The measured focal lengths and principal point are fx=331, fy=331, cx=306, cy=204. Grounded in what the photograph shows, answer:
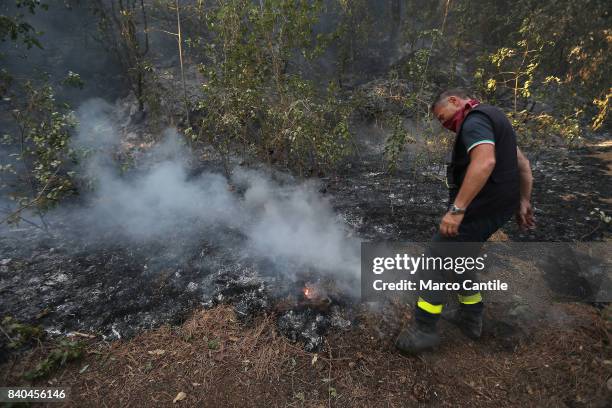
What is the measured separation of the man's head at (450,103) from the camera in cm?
239

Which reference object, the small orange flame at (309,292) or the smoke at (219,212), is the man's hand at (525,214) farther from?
the small orange flame at (309,292)

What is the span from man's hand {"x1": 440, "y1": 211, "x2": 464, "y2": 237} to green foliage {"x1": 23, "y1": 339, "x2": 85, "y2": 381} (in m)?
2.95

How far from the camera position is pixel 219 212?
4.88 m

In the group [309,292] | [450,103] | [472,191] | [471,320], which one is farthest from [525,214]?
[309,292]

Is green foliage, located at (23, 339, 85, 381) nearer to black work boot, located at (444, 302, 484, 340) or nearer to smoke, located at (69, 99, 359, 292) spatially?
smoke, located at (69, 99, 359, 292)

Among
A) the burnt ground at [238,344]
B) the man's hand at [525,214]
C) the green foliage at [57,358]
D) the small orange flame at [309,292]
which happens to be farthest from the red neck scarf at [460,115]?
the green foliage at [57,358]

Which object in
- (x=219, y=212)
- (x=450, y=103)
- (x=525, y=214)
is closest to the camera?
(x=450, y=103)

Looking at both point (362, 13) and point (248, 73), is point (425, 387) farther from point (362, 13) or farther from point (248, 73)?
point (362, 13)

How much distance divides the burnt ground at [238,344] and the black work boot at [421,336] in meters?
0.10

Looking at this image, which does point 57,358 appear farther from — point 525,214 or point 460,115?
point 525,214

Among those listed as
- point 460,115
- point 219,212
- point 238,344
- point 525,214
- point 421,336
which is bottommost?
point 238,344

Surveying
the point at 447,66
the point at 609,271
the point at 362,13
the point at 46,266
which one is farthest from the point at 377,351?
the point at 362,13

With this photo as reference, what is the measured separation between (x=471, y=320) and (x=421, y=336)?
502mm

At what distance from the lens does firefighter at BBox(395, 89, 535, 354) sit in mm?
2199
